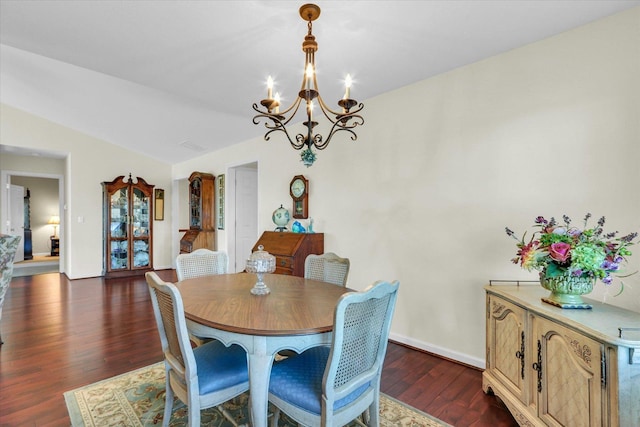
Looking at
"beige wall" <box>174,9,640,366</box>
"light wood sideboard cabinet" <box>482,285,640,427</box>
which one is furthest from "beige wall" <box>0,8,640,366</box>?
"light wood sideboard cabinet" <box>482,285,640,427</box>

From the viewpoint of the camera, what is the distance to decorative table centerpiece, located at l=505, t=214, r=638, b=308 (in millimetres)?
1491

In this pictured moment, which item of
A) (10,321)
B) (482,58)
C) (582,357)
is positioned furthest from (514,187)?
(10,321)

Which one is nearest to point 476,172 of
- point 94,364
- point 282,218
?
point 282,218

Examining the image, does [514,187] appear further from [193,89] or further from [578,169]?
[193,89]

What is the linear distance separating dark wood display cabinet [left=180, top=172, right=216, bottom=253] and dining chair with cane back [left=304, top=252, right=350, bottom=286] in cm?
376

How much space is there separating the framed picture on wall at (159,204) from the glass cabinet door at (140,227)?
0.22 metres

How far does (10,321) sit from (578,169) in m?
5.62

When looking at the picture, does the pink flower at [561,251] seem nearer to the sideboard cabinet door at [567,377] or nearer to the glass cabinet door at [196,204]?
the sideboard cabinet door at [567,377]

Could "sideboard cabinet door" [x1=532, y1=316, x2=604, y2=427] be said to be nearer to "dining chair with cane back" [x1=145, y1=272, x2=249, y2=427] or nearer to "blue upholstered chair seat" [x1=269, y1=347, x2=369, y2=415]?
"blue upholstered chair seat" [x1=269, y1=347, x2=369, y2=415]

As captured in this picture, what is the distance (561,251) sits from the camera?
1530 mm

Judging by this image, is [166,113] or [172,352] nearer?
[172,352]

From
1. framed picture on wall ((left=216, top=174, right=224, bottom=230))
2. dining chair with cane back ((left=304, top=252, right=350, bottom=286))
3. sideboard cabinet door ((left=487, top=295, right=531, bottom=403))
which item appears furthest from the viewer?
framed picture on wall ((left=216, top=174, right=224, bottom=230))

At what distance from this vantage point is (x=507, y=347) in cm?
191

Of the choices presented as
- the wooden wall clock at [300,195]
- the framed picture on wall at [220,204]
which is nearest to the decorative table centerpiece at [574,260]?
the wooden wall clock at [300,195]
